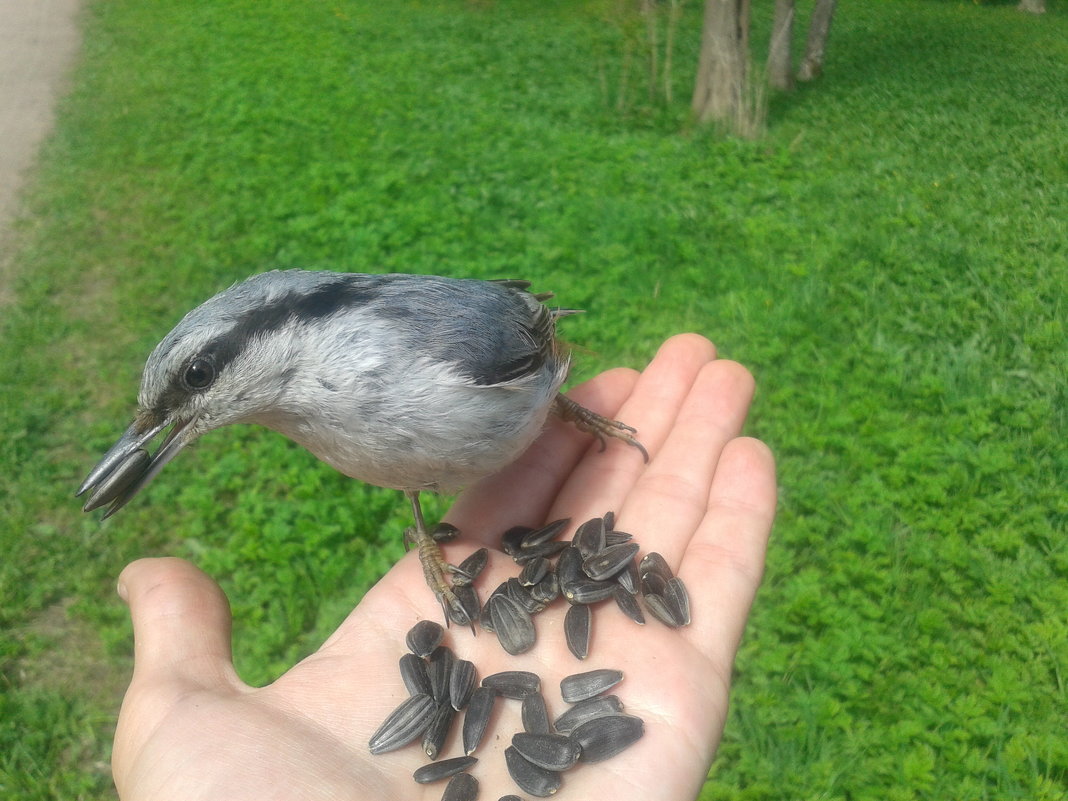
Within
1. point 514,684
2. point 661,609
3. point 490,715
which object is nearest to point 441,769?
point 490,715

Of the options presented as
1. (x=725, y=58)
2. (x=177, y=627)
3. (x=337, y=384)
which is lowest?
(x=177, y=627)

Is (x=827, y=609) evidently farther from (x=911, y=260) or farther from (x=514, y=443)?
(x=911, y=260)

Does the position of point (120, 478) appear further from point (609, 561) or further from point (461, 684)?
point (609, 561)

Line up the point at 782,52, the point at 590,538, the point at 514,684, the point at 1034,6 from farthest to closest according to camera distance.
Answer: the point at 1034,6
the point at 782,52
the point at 590,538
the point at 514,684

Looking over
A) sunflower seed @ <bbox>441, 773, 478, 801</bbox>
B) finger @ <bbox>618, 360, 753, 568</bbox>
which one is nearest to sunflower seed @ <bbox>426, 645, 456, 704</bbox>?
sunflower seed @ <bbox>441, 773, 478, 801</bbox>

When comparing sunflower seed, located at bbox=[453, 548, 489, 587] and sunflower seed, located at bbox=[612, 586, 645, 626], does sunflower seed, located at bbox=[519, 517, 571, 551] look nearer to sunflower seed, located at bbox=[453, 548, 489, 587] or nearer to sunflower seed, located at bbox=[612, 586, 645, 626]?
sunflower seed, located at bbox=[453, 548, 489, 587]

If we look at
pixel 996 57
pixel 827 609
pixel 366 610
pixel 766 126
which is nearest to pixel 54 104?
pixel 766 126

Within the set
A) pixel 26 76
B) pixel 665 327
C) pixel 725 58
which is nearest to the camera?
pixel 665 327
